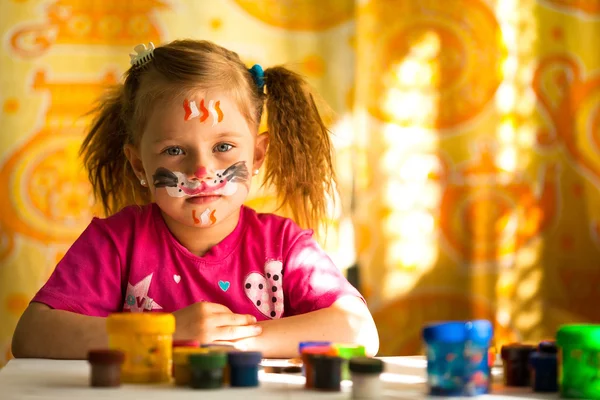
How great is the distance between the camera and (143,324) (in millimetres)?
938

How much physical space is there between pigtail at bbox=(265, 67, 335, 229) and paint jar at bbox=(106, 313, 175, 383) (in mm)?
714

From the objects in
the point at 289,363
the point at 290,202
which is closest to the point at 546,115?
the point at 290,202

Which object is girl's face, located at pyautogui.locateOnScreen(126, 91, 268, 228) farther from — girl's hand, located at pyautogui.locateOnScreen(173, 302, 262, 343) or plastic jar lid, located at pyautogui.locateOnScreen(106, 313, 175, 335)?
plastic jar lid, located at pyautogui.locateOnScreen(106, 313, 175, 335)

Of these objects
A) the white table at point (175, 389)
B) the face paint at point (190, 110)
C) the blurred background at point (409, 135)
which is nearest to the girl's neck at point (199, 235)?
the face paint at point (190, 110)

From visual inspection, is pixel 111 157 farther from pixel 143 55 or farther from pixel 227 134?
pixel 227 134

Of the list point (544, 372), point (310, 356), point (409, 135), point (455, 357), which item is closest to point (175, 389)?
point (310, 356)

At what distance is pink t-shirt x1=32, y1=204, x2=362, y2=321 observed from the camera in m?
1.41

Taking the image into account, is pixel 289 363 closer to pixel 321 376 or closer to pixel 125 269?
pixel 321 376

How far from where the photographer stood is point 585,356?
85 centimetres

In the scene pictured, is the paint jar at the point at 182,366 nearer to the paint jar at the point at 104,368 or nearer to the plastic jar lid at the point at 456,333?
the paint jar at the point at 104,368

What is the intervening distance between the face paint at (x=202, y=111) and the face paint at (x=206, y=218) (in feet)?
0.49

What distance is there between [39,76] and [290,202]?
1.21 m

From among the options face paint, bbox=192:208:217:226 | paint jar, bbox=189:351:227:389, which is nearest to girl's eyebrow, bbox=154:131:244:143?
face paint, bbox=192:208:217:226

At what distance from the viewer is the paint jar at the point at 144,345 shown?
3.04 feet
